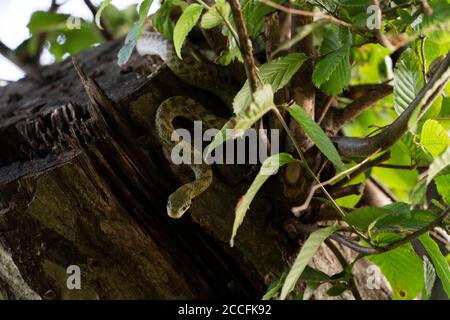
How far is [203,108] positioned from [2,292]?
0.86 meters

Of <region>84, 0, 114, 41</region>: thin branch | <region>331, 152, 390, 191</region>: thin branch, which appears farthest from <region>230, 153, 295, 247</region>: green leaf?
<region>84, 0, 114, 41</region>: thin branch

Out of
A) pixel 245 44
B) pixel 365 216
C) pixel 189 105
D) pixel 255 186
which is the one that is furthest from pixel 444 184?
pixel 189 105

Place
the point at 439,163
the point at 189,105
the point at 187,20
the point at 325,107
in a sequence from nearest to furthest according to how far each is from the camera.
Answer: the point at 439,163 < the point at 187,20 < the point at 325,107 < the point at 189,105

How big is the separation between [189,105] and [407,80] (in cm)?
74

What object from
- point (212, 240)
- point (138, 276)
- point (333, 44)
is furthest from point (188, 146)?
point (333, 44)

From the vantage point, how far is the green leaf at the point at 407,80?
51.6 inches

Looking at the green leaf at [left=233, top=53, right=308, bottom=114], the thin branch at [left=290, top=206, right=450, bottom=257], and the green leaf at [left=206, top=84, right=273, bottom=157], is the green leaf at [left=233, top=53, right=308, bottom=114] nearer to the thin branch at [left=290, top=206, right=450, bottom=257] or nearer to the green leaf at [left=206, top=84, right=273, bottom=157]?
the green leaf at [left=206, top=84, right=273, bottom=157]

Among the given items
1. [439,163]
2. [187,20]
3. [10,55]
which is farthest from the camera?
[10,55]

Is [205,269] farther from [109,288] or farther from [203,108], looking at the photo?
[203,108]

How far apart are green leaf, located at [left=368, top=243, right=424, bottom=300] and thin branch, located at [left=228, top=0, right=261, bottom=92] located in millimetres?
605

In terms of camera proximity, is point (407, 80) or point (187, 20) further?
point (407, 80)

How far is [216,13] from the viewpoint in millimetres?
1082

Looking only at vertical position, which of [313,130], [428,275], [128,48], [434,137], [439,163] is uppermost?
[128,48]

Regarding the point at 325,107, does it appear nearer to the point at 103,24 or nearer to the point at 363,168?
the point at 363,168
